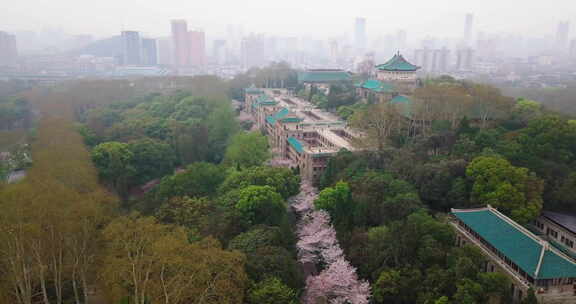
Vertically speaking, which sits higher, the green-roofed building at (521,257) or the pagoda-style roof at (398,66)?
the pagoda-style roof at (398,66)

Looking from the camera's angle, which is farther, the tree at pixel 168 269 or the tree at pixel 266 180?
the tree at pixel 266 180

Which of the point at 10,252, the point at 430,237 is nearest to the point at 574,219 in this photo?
the point at 430,237

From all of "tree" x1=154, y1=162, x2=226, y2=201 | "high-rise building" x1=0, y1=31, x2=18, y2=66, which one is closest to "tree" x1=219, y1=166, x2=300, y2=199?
"tree" x1=154, y1=162, x2=226, y2=201

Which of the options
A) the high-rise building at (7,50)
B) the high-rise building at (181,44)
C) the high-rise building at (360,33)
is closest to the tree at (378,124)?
the high-rise building at (7,50)

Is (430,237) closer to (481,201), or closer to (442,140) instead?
(481,201)

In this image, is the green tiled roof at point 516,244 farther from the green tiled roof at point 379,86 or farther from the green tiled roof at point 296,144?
the green tiled roof at point 379,86

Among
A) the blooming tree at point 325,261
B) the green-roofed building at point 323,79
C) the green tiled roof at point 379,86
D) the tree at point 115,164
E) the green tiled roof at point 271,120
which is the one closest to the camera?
the blooming tree at point 325,261

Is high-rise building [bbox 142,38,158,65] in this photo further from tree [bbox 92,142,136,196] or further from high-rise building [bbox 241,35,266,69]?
tree [bbox 92,142,136,196]
